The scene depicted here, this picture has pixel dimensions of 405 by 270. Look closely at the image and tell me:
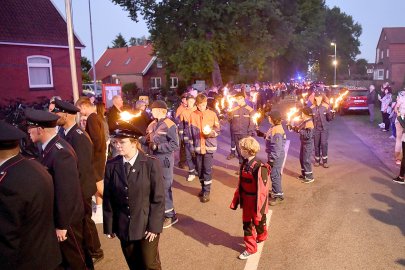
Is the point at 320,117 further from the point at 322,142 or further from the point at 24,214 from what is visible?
the point at 24,214

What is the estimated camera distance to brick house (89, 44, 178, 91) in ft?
177

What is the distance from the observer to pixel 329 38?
8631 centimetres

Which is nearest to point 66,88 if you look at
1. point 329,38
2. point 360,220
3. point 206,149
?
point 206,149

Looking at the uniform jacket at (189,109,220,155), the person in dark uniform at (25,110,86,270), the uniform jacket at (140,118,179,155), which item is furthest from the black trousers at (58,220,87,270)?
the uniform jacket at (189,109,220,155)

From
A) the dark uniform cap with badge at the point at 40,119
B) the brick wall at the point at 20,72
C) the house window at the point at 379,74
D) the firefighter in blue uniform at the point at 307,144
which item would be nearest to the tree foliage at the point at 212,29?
the brick wall at the point at 20,72

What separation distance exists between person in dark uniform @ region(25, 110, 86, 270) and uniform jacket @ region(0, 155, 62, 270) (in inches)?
14.8

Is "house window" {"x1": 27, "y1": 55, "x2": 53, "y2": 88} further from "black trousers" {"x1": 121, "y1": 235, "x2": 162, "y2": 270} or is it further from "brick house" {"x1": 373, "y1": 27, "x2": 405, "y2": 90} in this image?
"brick house" {"x1": 373, "y1": 27, "x2": 405, "y2": 90}

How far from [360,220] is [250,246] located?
7.65ft

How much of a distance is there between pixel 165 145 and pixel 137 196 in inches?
103

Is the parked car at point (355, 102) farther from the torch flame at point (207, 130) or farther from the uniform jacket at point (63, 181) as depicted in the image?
the uniform jacket at point (63, 181)

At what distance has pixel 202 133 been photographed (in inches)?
307

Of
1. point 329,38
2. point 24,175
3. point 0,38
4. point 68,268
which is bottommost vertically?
point 68,268

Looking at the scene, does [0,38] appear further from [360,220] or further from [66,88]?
[360,220]

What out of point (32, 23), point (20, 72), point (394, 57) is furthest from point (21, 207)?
point (394, 57)
